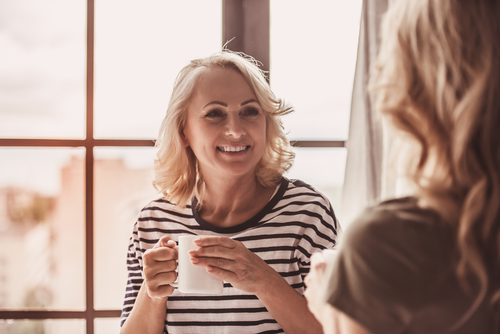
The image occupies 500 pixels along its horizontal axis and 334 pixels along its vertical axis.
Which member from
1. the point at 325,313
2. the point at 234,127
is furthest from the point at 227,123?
the point at 325,313

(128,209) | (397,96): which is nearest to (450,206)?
(397,96)

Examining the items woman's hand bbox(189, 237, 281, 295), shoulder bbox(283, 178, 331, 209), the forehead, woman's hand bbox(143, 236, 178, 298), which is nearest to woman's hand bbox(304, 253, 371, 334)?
woman's hand bbox(189, 237, 281, 295)

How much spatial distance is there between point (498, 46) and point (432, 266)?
1.02 feet

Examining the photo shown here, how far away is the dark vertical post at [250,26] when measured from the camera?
1.67 meters

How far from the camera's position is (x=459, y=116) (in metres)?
0.55

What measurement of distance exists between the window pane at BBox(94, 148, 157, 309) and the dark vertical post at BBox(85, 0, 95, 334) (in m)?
0.02

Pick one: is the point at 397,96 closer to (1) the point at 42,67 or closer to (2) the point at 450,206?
(2) the point at 450,206

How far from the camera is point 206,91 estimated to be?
1387 mm

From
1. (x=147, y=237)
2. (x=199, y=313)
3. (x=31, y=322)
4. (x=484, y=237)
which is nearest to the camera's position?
(x=484, y=237)

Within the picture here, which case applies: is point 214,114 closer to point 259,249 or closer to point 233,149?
point 233,149

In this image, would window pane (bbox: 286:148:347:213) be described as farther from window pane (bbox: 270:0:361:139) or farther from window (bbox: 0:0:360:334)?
window (bbox: 0:0:360:334)

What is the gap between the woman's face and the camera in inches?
53.2

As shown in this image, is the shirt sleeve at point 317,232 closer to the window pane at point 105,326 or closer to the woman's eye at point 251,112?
the woman's eye at point 251,112

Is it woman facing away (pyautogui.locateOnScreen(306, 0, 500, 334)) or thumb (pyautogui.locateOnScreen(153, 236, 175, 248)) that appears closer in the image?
woman facing away (pyautogui.locateOnScreen(306, 0, 500, 334))
